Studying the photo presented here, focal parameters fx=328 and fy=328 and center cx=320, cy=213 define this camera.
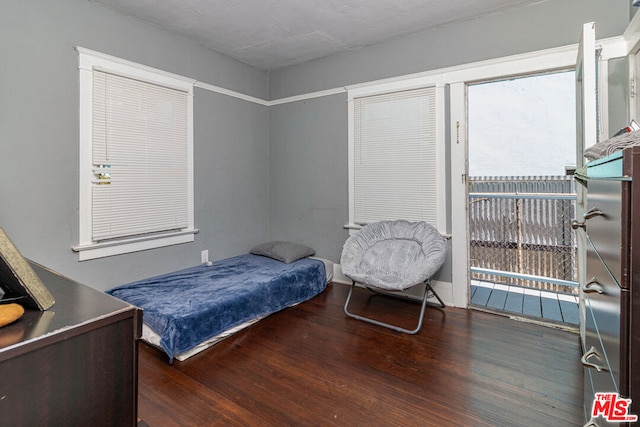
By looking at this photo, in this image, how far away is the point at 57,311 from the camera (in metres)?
0.82

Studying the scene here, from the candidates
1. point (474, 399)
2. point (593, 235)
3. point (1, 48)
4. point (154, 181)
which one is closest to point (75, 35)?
point (1, 48)

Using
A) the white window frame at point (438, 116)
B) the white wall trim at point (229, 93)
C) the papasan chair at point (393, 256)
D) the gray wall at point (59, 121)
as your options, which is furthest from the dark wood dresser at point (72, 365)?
the white wall trim at point (229, 93)

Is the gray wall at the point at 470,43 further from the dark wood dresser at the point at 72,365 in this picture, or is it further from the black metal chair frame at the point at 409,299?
the dark wood dresser at the point at 72,365

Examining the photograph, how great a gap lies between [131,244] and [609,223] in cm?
316

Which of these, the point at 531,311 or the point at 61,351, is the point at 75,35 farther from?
the point at 531,311

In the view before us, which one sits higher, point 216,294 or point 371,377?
point 216,294

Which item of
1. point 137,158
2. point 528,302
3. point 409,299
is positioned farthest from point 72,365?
point 528,302

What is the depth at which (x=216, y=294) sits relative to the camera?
2.54 meters

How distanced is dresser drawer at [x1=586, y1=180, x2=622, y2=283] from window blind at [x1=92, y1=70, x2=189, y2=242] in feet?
10.2

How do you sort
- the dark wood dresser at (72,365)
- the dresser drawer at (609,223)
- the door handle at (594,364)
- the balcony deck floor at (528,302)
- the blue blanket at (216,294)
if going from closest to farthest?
the dark wood dresser at (72,365) < the dresser drawer at (609,223) < the door handle at (594,364) < the blue blanket at (216,294) < the balcony deck floor at (528,302)

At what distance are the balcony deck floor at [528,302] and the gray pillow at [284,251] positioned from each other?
182 centimetres

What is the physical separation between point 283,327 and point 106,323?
2.00 m

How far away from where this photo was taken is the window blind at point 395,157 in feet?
10.4

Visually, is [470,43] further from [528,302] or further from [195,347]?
[195,347]
